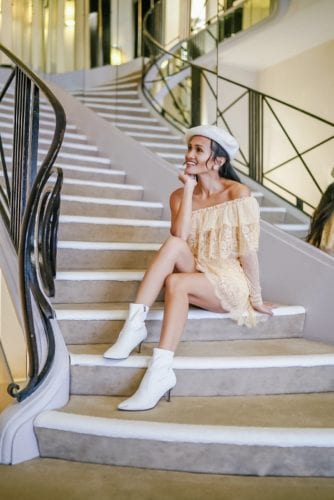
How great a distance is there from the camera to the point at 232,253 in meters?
2.31

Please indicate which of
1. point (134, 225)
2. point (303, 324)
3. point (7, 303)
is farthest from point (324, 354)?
point (7, 303)

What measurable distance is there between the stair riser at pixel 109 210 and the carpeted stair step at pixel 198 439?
167 centimetres

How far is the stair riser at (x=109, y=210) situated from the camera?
3.26 meters

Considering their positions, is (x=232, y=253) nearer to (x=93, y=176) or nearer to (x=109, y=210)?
(x=109, y=210)

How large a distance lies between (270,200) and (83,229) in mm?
1480

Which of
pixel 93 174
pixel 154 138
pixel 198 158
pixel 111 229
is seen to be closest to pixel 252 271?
pixel 198 158

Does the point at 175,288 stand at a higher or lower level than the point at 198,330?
higher

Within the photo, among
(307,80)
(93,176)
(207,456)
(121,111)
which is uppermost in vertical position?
(121,111)

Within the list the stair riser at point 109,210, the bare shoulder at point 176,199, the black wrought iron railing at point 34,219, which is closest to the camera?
the black wrought iron railing at point 34,219

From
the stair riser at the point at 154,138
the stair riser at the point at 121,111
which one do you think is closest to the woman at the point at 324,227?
the stair riser at the point at 154,138

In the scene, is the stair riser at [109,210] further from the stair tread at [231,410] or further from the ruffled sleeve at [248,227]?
the stair tread at [231,410]

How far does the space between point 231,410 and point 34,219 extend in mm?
998

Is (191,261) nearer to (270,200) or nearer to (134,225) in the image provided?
(134,225)

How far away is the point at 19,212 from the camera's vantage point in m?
2.34
